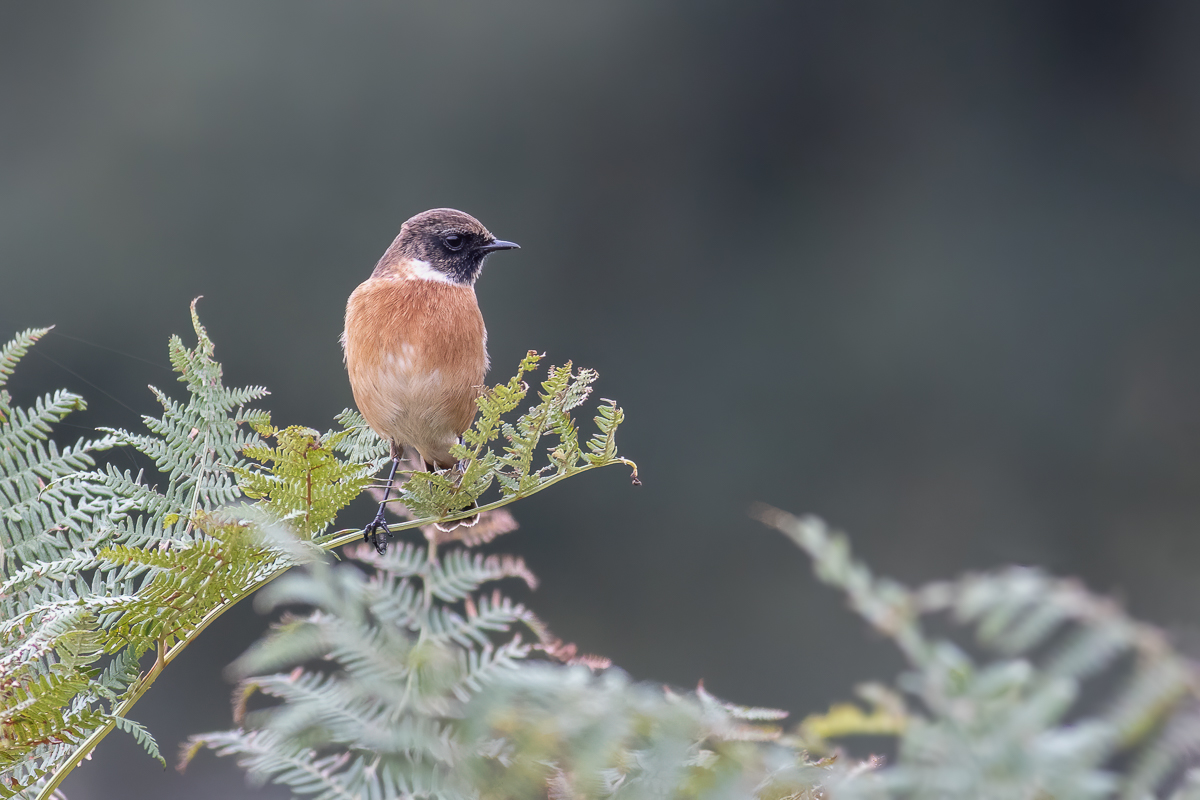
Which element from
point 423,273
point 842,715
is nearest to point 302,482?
point 842,715

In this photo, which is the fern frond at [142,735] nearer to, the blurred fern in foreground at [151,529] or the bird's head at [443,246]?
the blurred fern in foreground at [151,529]

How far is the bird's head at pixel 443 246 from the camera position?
1.95 m

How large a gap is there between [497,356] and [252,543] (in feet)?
18.2

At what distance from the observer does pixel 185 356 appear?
85 cm

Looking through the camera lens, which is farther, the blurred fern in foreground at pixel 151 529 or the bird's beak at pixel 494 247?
the bird's beak at pixel 494 247

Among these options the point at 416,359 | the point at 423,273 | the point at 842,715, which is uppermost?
the point at 423,273

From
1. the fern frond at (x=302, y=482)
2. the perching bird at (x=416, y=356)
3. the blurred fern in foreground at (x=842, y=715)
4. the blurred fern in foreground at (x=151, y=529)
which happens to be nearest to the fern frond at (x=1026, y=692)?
the blurred fern in foreground at (x=842, y=715)

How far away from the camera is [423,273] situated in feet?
6.27

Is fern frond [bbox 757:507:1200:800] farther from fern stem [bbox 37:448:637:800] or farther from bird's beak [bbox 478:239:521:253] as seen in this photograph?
bird's beak [bbox 478:239:521:253]

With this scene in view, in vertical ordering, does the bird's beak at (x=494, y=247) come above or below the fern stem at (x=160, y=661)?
above

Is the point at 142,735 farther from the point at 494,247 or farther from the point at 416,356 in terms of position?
the point at 494,247

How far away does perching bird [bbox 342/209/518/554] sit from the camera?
165 centimetres

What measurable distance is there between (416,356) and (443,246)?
0.35 meters

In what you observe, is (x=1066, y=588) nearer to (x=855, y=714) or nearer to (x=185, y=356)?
(x=855, y=714)
